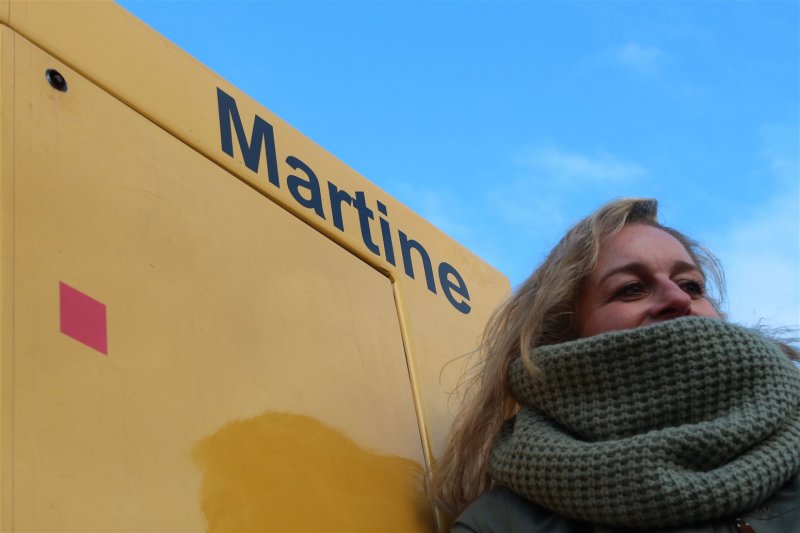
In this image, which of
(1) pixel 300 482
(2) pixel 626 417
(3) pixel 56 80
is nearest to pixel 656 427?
(2) pixel 626 417

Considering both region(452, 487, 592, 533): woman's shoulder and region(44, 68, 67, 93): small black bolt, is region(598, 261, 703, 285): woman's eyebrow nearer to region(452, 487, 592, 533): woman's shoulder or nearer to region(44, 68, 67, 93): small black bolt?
region(452, 487, 592, 533): woman's shoulder

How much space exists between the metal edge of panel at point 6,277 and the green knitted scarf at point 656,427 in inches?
27.3

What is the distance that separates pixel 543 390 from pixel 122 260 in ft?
2.07

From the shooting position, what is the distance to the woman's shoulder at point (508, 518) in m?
1.48

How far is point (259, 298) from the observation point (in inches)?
59.0

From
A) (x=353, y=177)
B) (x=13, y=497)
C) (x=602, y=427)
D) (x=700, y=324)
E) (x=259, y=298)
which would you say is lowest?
(x=13, y=497)

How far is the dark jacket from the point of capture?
1385 mm

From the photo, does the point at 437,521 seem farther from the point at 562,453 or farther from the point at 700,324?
the point at 700,324

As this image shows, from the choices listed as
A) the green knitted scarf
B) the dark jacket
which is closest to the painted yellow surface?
the dark jacket

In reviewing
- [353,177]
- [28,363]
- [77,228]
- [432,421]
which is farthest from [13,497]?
[353,177]

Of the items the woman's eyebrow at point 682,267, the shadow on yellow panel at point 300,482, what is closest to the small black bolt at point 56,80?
the shadow on yellow panel at point 300,482

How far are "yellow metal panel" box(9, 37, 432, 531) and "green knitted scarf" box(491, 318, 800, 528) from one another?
0.76 ft

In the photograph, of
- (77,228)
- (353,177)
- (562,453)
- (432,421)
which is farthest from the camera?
(353,177)

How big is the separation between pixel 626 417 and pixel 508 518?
208 millimetres
